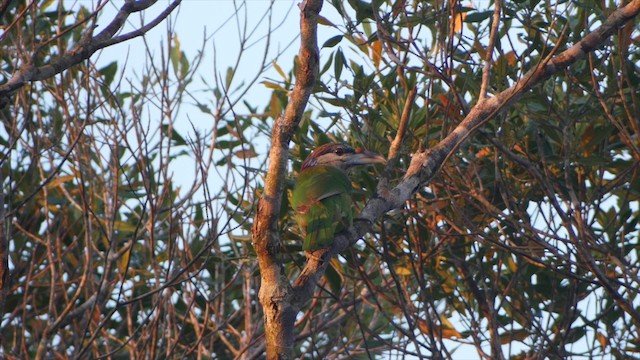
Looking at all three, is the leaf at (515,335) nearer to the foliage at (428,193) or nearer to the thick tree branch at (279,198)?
the foliage at (428,193)

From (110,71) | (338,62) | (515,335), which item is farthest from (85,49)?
(110,71)

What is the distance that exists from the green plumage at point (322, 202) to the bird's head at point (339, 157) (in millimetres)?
142

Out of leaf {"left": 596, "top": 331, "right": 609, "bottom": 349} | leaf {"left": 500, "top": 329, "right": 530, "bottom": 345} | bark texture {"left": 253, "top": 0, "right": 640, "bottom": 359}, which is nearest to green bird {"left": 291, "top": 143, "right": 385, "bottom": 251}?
bark texture {"left": 253, "top": 0, "right": 640, "bottom": 359}

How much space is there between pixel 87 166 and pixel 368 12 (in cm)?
271

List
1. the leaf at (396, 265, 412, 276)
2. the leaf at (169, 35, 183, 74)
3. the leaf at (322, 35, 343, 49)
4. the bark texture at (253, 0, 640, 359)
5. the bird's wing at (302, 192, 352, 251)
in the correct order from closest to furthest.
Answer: the bark texture at (253, 0, 640, 359) → the bird's wing at (302, 192, 352, 251) → the leaf at (322, 35, 343, 49) → the leaf at (396, 265, 412, 276) → the leaf at (169, 35, 183, 74)

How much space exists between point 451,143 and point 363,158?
2.97ft

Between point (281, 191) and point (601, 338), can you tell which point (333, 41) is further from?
point (601, 338)

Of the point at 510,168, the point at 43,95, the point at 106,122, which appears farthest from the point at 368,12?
the point at 43,95

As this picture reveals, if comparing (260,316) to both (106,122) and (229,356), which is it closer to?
(229,356)

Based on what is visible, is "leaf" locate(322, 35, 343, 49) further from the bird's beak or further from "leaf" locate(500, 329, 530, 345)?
"leaf" locate(500, 329, 530, 345)

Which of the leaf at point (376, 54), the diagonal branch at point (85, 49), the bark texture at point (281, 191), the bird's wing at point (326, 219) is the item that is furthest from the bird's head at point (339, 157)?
the diagonal branch at point (85, 49)

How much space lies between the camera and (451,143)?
427 cm

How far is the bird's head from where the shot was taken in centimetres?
507

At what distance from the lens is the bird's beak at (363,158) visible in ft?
16.4
